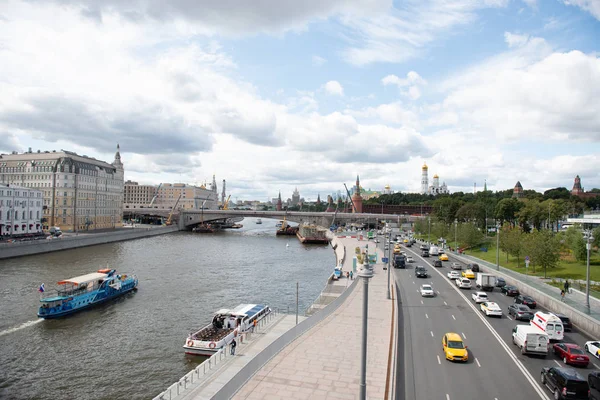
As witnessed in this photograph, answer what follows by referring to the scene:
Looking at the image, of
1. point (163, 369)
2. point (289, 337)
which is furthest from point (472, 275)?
point (163, 369)

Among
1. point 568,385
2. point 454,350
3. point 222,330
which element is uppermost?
point 568,385

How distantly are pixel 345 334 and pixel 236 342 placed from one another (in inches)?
256

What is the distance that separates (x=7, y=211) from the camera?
227ft

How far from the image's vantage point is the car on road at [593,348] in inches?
816

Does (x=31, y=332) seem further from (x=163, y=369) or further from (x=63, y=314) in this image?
(x=163, y=369)

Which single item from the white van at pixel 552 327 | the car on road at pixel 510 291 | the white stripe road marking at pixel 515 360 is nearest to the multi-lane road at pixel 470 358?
the white stripe road marking at pixel 515 360

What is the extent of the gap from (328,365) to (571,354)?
11.8m

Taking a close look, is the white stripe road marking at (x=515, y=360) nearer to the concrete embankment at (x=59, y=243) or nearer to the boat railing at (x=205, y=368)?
the boat railing at (x=205, y=368)

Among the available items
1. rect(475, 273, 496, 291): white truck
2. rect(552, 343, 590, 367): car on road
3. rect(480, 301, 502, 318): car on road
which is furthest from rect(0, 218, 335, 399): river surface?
rect(552, 343, 590, 367): car on road

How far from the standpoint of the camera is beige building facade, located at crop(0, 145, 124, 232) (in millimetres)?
89250

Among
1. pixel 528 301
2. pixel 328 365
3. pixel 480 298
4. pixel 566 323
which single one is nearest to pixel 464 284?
pixel 480 298

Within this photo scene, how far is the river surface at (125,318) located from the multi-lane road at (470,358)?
11.8 meters

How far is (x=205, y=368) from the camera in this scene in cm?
2027

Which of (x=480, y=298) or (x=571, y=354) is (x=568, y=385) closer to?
(x=571, y=354)
